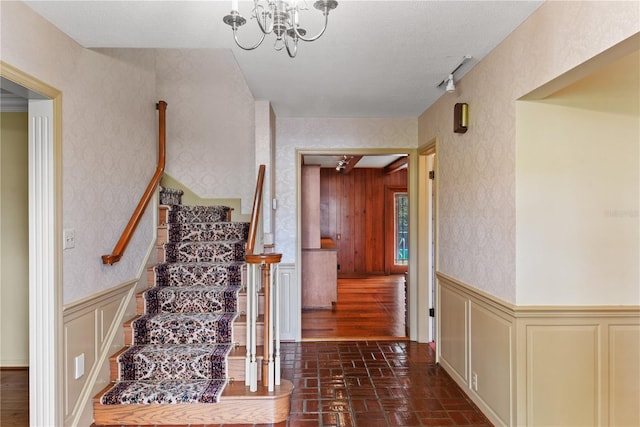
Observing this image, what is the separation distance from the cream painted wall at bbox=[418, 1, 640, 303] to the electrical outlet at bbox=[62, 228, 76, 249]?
104 inches

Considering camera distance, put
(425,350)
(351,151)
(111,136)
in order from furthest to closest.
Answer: (351,151)
(425,350)
(111,136)

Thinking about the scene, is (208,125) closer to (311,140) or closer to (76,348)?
(311,140)

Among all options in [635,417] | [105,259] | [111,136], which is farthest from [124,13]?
[635,417]

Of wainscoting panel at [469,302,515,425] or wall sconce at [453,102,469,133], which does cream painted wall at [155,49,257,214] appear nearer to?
wall sconce at [453,102,469,133]

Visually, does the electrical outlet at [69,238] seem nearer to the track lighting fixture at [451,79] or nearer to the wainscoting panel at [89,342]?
the wainscoting panel at [89,342]

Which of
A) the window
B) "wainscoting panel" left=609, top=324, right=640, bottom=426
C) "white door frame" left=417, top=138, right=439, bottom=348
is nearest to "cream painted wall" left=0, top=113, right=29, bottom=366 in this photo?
"white door frame" left=417, top=138, right=439, bottom=348

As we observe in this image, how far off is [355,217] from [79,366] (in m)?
7.05

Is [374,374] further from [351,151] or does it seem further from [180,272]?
[351,151]

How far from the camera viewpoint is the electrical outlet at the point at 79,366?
231 cm

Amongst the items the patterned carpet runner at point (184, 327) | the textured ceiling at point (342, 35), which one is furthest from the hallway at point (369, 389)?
the textured ceiling at point (342, 35)

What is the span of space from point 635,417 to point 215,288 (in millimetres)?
3042

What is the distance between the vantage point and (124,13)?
6.40 feet

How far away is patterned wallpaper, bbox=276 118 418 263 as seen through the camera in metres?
4.16

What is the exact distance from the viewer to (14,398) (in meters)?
2.76
